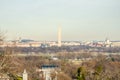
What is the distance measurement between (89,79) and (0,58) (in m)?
8.79

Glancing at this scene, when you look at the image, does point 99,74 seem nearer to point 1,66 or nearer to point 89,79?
point 89,79

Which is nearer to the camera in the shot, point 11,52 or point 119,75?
point 11,52

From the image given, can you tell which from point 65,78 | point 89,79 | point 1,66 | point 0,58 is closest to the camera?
point 1,66

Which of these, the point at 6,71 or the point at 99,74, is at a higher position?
the point at 6,71

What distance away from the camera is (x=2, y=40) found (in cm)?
688

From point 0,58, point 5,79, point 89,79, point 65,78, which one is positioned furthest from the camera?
point 65,78

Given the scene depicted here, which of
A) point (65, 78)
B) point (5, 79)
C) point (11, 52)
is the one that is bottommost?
point (65, 78)

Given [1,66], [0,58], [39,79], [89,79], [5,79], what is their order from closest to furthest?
[1,66]
[0,58]
[5,79]
[89,79]
[39,79]

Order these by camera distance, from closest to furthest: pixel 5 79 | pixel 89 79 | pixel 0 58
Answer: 1. pixel 0 58
2. pixel 5 79
3. pixel 89 79

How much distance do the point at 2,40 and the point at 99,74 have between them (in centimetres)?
985

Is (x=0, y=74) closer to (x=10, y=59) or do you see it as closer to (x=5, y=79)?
(x=10, y=59)

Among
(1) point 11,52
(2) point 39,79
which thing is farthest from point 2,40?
(2) point 39,79

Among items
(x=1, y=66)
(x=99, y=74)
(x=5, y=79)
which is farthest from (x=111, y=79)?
(x=1, y=66)

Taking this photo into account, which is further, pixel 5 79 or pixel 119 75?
pixel 119 75
